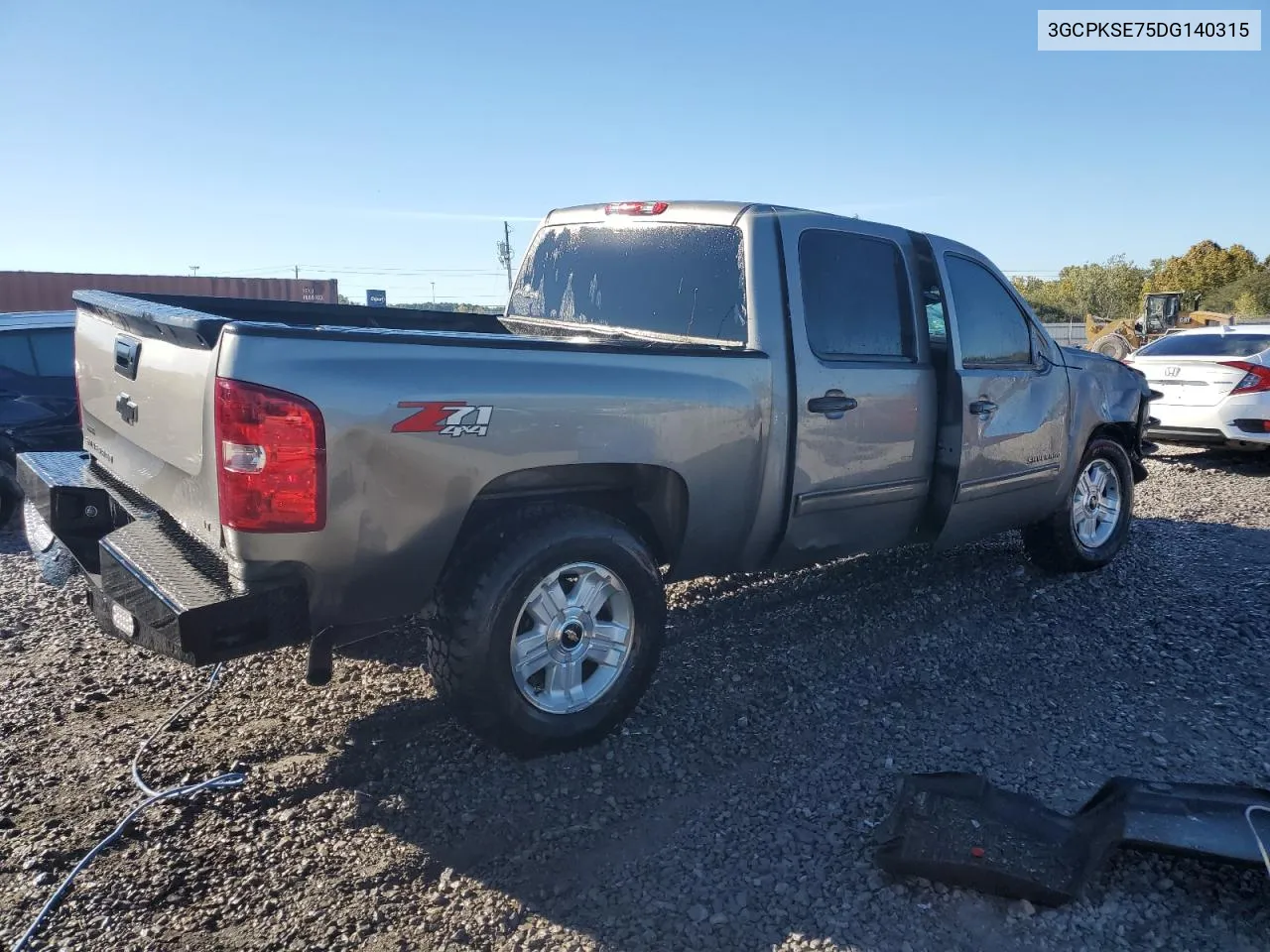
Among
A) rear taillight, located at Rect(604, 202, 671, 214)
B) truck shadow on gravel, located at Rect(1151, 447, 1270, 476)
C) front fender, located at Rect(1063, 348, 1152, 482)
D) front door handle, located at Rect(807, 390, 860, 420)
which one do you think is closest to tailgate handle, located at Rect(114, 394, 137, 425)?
rear taillight, located at Rect(604, 202, 671, 214)

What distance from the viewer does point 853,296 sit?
4.24m

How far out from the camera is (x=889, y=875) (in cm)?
272

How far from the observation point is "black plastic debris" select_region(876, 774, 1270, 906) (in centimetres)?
261

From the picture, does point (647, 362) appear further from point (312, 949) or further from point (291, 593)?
point (312, 949)

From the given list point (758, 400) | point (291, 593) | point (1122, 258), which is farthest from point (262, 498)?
point (1122, 258)

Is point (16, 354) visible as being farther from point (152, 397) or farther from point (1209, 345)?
point (1209, 345)

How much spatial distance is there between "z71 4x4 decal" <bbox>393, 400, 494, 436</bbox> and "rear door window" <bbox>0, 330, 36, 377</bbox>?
5.49 meters

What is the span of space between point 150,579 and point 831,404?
2648 mm

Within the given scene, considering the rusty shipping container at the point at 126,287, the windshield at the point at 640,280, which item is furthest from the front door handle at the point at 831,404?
the rusty shipping container at the point at 126,287

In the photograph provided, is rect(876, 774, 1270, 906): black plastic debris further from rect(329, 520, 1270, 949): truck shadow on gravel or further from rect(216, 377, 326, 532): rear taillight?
rect(216, 377, 326, 532): rear taillight

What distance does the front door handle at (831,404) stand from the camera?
393 centimetres

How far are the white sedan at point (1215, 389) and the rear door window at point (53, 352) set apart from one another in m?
9.39

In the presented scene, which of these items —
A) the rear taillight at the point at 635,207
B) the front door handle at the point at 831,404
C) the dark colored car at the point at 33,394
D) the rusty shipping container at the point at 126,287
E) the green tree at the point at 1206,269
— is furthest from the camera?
the green tree at the point at 1206,269

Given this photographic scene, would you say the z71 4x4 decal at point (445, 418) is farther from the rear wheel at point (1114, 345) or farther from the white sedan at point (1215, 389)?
the rear wheel at point (1114, 345)
